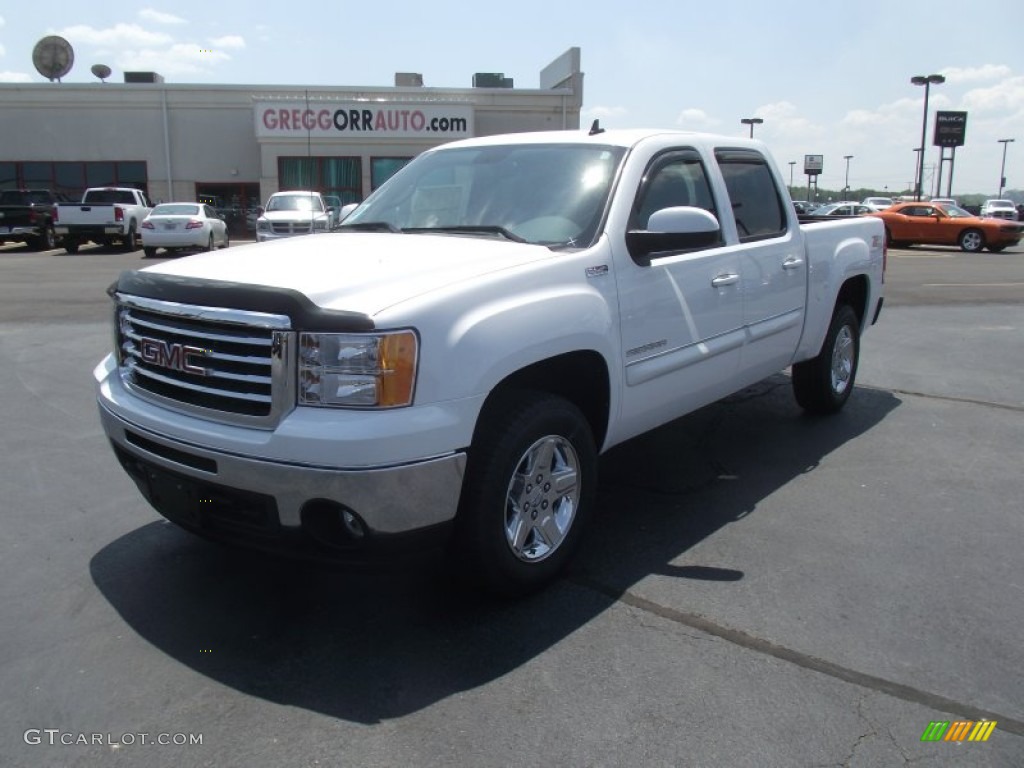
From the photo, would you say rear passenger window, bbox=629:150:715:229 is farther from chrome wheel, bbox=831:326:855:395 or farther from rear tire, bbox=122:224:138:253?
rear tire, bbox=122:224:138:253

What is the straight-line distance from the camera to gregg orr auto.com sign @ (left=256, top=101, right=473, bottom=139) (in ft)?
111

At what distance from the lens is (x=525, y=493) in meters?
3.61

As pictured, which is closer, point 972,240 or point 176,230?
point 176,230

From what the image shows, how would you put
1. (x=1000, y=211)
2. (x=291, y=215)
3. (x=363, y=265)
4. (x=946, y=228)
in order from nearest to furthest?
(x=363, y=265) < (x=291, y=215) < (x=946, y=228) < (x=1000, y=211)

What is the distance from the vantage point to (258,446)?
310cm

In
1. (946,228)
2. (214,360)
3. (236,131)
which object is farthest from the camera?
(236,131)

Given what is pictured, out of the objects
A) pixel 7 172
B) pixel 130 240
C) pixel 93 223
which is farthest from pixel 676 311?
pixel 7 172

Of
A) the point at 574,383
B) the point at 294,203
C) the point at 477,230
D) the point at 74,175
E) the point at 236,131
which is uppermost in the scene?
the point at 236,131

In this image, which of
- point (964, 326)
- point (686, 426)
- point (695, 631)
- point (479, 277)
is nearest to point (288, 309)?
point (479, 277)

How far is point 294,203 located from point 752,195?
18.4m

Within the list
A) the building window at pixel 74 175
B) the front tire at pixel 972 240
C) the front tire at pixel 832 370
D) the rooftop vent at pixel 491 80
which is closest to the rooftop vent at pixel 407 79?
the rooftop vent at pixel 491 80

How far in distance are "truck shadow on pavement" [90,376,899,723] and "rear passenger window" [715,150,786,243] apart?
1.54m

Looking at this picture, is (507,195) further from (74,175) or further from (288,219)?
(74,175)

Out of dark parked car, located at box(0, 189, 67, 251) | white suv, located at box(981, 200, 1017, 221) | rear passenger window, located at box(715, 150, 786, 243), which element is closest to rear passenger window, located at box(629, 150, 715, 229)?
rear passenger window, located at box(715, 150, 786, 243)
